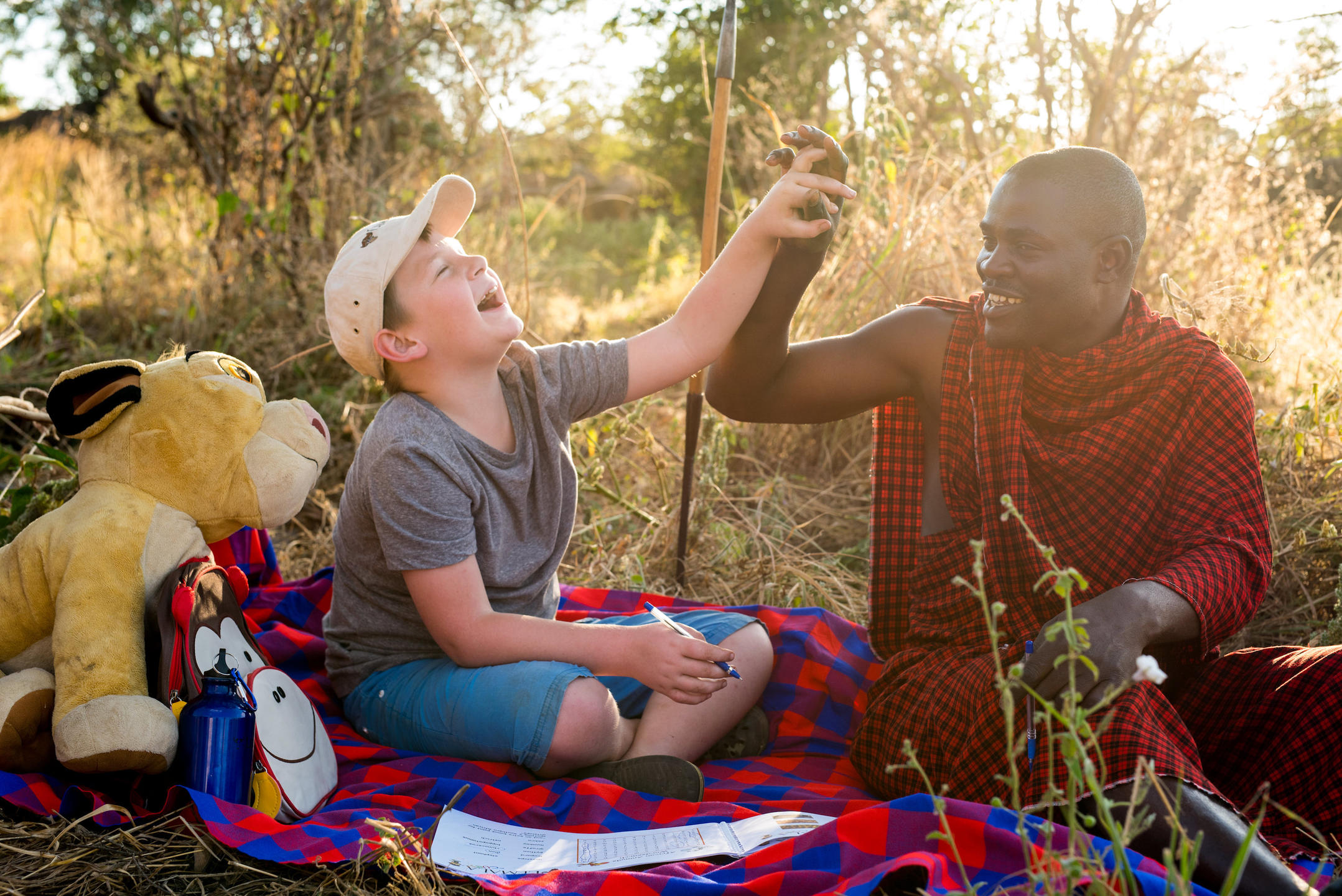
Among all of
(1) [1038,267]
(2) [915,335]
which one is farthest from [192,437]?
(1) [1038,267]

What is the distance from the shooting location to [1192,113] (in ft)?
15.2

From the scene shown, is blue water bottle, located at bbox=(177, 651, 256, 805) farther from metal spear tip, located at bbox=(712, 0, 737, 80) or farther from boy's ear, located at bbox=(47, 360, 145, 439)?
metal spear tip, located at bbox=(712, 0, 737, 80)

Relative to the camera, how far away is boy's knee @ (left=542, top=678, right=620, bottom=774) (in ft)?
6.22

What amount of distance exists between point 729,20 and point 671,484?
160cm

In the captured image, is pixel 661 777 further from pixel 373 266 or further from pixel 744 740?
pixel 373 266

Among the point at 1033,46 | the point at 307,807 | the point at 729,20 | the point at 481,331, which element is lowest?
the point at 307,807

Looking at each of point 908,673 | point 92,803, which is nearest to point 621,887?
point 908,673

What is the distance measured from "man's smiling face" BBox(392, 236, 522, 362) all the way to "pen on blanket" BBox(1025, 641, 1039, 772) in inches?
42.6

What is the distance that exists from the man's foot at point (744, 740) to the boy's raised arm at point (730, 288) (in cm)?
75

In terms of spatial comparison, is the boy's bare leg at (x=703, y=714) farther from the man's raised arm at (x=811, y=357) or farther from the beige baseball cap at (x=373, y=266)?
the beige baseball cap at (x=373, y=266)

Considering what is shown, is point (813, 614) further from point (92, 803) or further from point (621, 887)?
point (92, 803)

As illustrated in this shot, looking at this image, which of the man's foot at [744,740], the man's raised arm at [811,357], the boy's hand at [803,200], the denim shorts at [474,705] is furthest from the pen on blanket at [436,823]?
the boy's hand at [803,200]

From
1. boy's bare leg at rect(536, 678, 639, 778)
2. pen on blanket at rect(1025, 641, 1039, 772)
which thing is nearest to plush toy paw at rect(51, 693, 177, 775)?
boy's bare leg at rect(536, 678, 639, 778)

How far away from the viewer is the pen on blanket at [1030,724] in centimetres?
157
